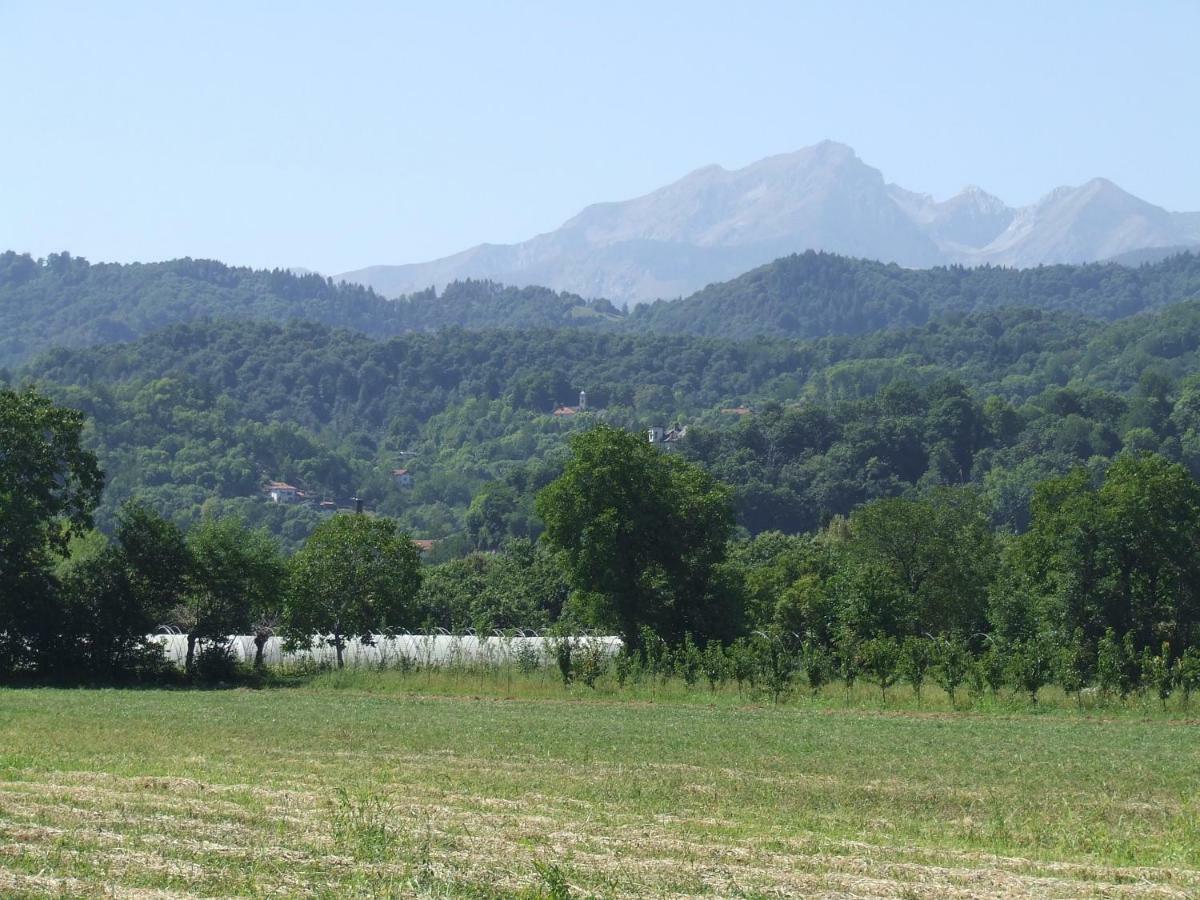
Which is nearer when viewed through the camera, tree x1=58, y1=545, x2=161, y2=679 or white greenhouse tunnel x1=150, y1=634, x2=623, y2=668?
white greenhouse tunnel x1=150, y1=634, x2=623, y2=668

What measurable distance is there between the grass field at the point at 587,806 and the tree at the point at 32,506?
57.1 ft

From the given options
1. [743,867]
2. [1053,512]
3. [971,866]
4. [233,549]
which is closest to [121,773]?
[743,867]

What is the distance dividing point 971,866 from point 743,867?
103 inches

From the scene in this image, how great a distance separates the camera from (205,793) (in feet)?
69.3

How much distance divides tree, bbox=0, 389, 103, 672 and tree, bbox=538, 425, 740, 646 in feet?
58.2

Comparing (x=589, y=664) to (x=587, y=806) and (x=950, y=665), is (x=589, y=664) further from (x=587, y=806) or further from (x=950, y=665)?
(x=587, y=806)

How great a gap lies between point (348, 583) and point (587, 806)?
132 ft

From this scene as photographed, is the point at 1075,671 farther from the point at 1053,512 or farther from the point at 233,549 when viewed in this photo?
the point at 233,549

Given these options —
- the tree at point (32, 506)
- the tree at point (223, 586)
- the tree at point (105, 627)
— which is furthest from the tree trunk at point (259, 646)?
the tree at point (32, 506)

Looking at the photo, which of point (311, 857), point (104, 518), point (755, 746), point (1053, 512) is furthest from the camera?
point (104, 518)

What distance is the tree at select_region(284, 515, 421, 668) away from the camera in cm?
5888

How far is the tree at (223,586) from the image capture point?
55.6 meters

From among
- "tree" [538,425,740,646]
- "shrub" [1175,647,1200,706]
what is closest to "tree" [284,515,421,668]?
"tree" [538,425,740,646]

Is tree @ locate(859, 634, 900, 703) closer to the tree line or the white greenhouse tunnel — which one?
the tree line
